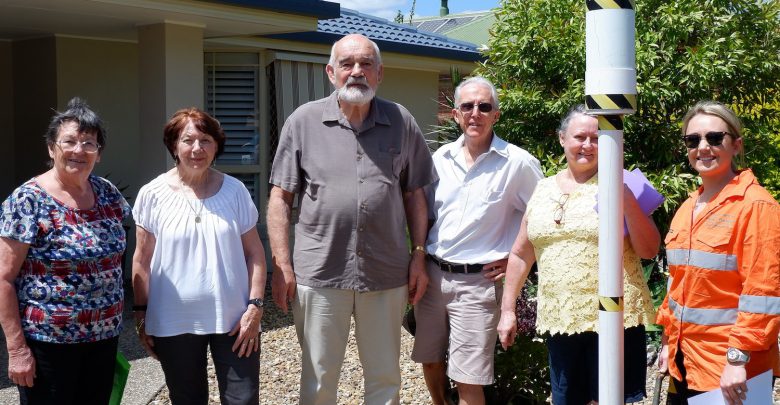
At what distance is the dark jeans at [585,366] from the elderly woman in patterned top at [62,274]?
6.49 ft

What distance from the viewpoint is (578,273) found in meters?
3.83

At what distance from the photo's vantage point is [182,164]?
3.92 meters

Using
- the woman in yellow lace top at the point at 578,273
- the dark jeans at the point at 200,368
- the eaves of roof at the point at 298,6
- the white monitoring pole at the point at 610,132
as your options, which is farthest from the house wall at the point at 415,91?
the white monitoring pole at the point at 610,132

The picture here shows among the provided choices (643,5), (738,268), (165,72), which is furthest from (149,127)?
(738,268)

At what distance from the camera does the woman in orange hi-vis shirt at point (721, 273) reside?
3105mm

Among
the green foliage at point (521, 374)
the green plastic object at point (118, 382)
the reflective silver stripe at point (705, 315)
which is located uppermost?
the reflective silver stripe at point (705, 315)

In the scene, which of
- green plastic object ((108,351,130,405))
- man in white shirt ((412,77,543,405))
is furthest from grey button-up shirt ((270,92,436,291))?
green plastic object ((108,351,130,405))

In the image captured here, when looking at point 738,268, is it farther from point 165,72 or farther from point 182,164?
point 165,72

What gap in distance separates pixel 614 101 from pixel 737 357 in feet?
3.52

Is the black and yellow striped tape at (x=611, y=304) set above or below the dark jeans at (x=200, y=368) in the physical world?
above

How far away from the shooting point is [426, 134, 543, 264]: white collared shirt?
168 inches

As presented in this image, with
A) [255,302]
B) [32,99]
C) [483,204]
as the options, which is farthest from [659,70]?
[32,99]

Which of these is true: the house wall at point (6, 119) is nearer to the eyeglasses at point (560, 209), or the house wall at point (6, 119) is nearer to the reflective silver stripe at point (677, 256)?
the eyeglasses at point (560, 209)

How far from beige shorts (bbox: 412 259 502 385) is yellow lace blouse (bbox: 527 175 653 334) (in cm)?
43
